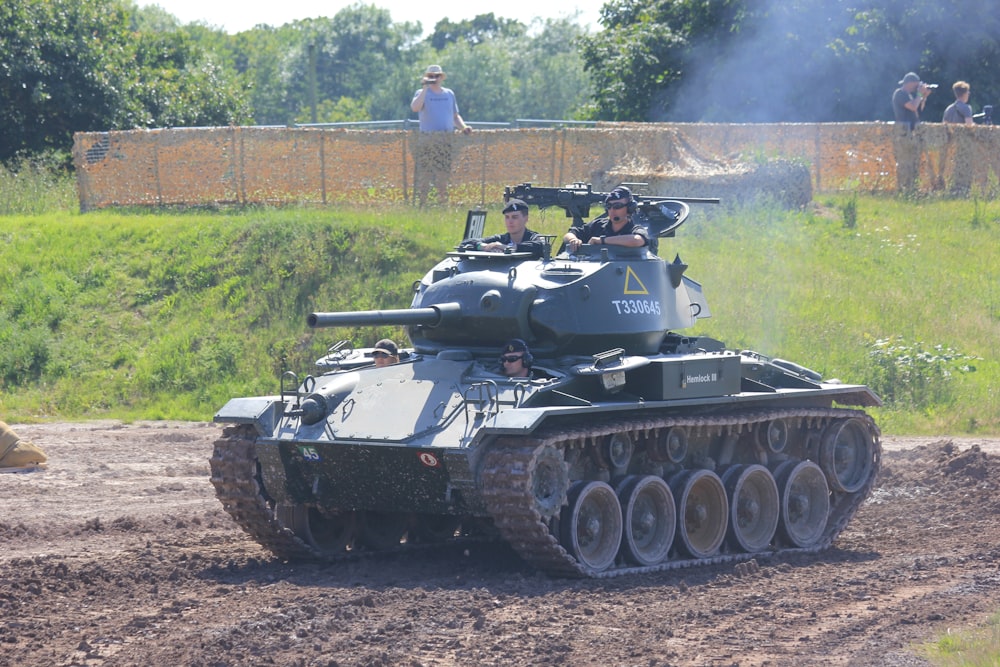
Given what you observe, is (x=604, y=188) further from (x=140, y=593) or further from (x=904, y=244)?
(x=140, y=593)

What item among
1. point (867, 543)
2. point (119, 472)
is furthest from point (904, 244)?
point (119, 472)

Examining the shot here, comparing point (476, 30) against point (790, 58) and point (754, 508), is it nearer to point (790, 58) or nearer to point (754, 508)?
point (790, 58)

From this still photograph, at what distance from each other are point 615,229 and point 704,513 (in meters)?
2.65

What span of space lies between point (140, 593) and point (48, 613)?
2.72 ft

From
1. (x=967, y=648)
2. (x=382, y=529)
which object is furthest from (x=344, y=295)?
(x=967, y=648)

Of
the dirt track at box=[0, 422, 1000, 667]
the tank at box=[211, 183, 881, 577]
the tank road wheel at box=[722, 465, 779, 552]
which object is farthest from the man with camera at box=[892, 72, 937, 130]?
the tank road wheel at box=[722, 465, 779, 552]

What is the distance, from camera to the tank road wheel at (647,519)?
39.7 feet

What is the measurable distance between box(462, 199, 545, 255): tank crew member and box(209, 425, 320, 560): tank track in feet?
9.03

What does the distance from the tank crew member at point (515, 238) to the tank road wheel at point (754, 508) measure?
2.71m

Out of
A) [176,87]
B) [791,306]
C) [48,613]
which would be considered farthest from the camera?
[176,87]

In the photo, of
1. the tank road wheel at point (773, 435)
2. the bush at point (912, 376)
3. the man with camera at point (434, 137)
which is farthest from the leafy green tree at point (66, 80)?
the tank road wheel at point (773, 435)

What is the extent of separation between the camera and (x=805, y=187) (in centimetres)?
2581

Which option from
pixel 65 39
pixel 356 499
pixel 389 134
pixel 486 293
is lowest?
pixel 356 499

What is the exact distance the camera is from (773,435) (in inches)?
547
